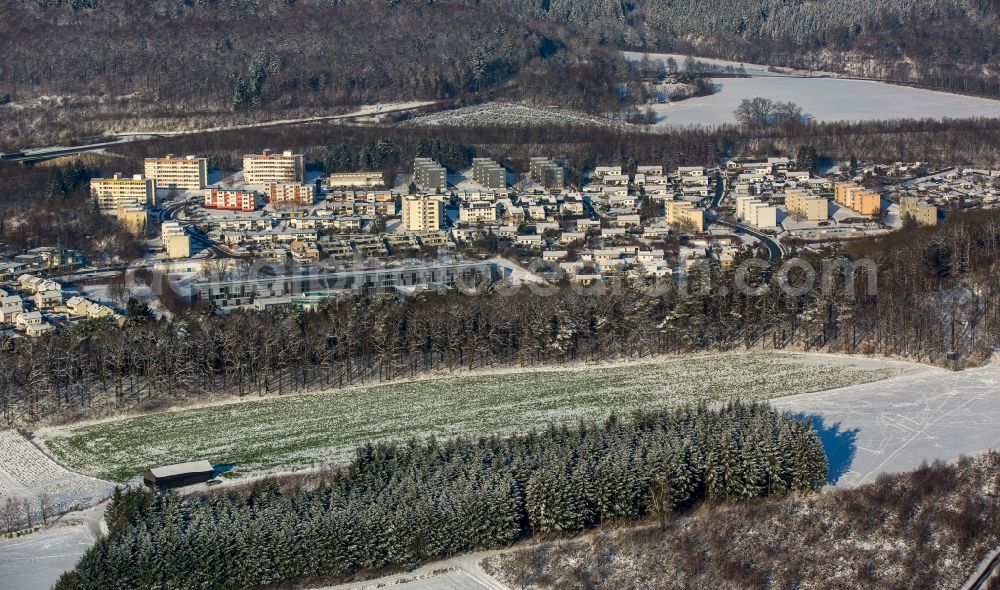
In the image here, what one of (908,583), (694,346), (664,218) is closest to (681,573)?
(908,583)

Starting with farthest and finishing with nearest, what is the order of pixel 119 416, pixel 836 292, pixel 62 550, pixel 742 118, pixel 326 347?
pixel 742 118, pixel 836 292, pixel 326 347, pixel 119 416, pixel 62 550

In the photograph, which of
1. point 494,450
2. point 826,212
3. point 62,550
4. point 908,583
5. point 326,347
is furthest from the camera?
point 826,212

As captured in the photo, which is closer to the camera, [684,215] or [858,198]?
[684,215]

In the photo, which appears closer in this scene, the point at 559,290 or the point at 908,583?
the point at 908,583

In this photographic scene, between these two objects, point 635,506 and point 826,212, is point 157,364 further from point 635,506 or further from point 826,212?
point 826,212

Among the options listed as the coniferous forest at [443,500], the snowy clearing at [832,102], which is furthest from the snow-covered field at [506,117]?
the coniferous forest at [443,500]

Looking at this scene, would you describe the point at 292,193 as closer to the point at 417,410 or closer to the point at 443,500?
the point at 417,410

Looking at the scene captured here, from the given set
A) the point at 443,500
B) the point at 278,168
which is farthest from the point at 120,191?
the point at 443,500
